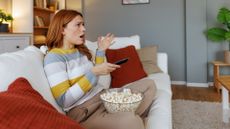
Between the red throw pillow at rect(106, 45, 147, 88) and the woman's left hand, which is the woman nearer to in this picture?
the woman's left hand

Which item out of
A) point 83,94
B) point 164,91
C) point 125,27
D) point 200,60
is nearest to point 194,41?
point 200,60

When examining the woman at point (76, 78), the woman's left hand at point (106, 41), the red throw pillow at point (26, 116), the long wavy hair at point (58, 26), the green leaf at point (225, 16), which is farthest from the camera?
the green leaf at point (225, 16)

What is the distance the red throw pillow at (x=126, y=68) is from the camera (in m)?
2.25

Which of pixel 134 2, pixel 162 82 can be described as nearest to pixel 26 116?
pixel 162 82

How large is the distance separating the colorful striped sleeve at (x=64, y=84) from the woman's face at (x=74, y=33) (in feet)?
0.66

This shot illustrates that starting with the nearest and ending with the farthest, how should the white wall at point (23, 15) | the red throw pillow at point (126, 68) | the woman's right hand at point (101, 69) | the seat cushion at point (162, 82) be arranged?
the woman's right hand at point (101, 69)
the seat cushion at point (162, 82)
the red throw pillow at point (126, 68)
the white wall at point (23, 15)

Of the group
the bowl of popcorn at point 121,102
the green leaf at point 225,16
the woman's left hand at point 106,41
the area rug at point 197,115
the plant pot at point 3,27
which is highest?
the green leaf at point 225,16

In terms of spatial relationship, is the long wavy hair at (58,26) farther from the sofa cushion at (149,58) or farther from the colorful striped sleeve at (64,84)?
the sofa cushion at (149,58)

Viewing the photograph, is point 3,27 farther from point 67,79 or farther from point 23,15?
point 67,79

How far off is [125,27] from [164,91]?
276cm

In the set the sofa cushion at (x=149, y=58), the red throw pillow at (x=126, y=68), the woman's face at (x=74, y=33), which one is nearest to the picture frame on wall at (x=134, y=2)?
the sofa cushion at (x=149, y=58)

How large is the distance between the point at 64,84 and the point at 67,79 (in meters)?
0.03

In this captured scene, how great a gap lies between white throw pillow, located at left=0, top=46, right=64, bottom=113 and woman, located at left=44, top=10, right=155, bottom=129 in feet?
0.14

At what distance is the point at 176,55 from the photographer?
4.26 metres
